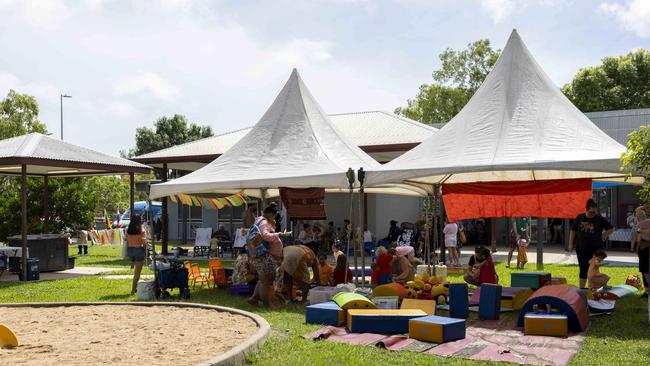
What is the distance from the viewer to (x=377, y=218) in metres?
25.7

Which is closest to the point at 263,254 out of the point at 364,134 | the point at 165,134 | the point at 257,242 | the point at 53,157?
the point at 257,242

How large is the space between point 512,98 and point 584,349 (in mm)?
5427

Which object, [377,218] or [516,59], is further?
[377,218]

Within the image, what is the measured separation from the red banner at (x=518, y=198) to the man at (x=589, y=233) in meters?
1.34

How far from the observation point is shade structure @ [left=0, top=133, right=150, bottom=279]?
14961mm

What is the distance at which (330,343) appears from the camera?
7.40 metres

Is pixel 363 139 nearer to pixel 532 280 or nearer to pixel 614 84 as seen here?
pixel 532 280

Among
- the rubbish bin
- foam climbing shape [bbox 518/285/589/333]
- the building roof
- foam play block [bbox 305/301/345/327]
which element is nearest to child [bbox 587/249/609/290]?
foam climbing shape [bbox 518/285/589/333]

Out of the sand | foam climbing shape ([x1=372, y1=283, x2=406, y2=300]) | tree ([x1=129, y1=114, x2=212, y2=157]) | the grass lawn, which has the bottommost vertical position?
the grass lawn

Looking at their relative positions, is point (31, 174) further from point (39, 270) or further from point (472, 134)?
point (472, 134)

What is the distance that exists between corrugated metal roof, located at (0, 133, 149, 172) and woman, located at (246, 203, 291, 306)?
691 centimetres

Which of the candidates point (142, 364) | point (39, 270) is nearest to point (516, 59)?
point (142, 364)

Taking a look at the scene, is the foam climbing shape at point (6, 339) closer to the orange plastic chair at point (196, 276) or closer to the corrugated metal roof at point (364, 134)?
the orange plastic chair at point (196, 276)

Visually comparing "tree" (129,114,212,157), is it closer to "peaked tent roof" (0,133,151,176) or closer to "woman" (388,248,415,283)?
"peaked tent roof" (0,133,151,176)
